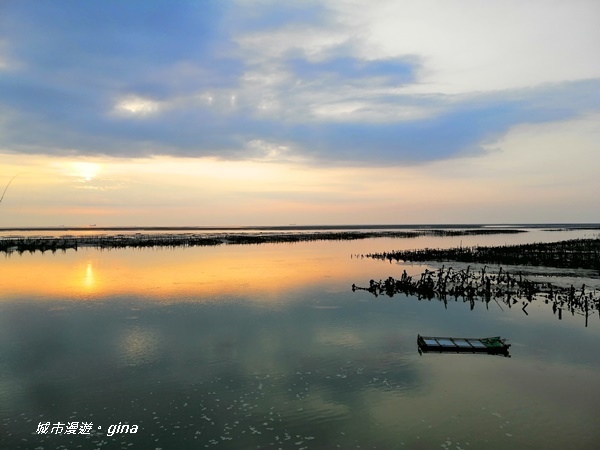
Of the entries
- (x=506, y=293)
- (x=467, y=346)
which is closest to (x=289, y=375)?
(x=467, y=346)

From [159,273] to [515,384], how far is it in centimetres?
3608

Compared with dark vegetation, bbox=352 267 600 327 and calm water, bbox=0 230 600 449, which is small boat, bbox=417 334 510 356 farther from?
dark vegetation, bbox=352 267 600 327

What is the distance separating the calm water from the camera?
11203mm

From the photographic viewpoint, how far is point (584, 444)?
10781 millimetres

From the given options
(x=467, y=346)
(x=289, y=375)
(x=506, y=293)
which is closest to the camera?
(x=289, y=375)

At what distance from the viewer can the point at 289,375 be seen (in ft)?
49.5

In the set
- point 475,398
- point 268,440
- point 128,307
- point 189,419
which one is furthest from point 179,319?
point 475,398

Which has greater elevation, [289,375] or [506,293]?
[506,293]

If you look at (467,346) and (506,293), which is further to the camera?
(506,293)

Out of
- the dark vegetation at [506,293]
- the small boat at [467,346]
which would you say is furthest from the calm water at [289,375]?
the dark vegetation at [506,293]

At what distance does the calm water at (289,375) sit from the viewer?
36.8ft

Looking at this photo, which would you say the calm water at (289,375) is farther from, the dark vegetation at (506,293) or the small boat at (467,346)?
the dark vegetation at (506,293)

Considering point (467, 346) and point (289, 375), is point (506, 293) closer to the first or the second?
point (467, 346)

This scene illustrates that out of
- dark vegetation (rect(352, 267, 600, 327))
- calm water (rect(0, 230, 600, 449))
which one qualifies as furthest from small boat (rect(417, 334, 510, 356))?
dark vegetation (rect(352, 267, 600, 327))
